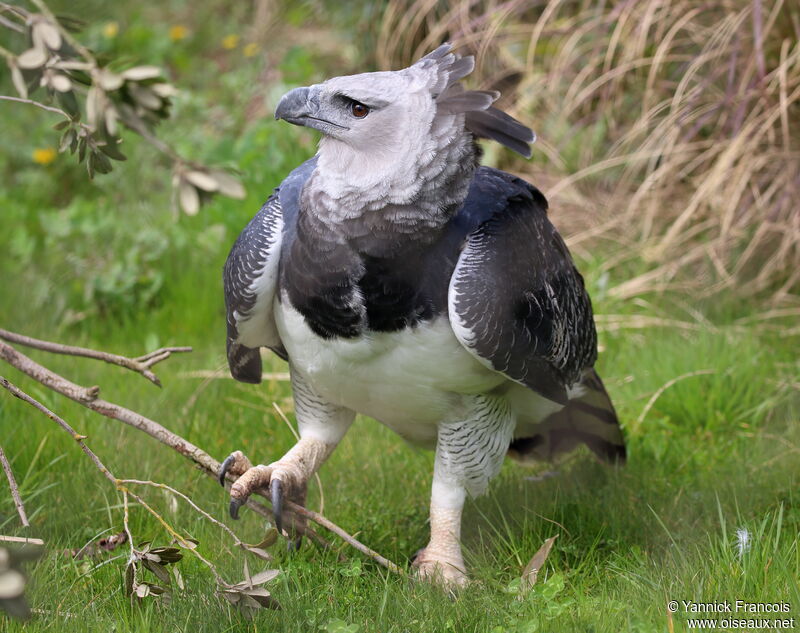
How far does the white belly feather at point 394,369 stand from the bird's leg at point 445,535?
29 centimetres

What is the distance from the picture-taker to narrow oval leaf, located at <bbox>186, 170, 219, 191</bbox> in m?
3.11

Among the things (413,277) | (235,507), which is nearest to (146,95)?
(413,277)

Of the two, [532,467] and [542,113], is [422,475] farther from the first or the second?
[542,113]

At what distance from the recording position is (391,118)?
3.22 m

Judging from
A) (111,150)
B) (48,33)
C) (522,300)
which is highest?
(48,33)

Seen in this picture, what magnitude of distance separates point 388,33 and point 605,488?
4393 mm

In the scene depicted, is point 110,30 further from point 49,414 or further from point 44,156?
point 49,414

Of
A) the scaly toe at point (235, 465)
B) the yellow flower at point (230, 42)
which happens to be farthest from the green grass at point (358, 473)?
the yellow flower at point (230, 42)

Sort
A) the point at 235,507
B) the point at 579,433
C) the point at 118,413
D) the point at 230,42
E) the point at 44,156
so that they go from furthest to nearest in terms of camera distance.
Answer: the point at 230,42 → the point at 44,156 → the point at 579,433 → the point at 235,507 → the point at 118,413

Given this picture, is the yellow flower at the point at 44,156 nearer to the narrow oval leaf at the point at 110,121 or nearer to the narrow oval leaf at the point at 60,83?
the narrow oval leaf at the point at 60,83

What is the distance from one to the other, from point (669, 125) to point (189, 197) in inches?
142

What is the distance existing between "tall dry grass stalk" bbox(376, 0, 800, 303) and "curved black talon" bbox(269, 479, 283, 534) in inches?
111

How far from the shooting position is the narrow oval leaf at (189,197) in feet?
10.3

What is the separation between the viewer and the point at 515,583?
11.0 feet
